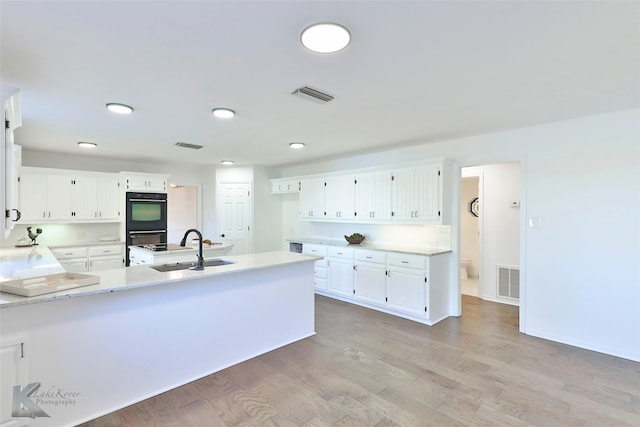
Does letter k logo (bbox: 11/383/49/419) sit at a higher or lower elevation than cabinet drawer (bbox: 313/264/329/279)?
lower

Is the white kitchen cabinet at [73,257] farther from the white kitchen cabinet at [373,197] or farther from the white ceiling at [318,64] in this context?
the white kitchen cabinet at [373,197]

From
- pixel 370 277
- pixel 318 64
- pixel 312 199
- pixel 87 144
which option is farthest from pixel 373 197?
pixel 87 144

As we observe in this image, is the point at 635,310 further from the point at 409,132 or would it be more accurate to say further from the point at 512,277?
the point at 409,132

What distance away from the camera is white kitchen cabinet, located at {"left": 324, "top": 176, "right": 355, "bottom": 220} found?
17.0 ft

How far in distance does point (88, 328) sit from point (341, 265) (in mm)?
3496

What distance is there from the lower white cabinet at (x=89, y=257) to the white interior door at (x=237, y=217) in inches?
73.3

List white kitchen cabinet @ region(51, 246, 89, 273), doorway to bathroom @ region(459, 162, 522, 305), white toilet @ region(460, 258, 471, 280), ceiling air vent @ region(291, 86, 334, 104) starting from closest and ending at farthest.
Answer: ceiling air vent @ region(291, 86, 334, 104)
doorway to bathroom @ region(459, 162, 522, 305)
white kitchen cabinet @ region(51, 246, 89, 273)
white toilet @ region(460, 258, 471, 280)

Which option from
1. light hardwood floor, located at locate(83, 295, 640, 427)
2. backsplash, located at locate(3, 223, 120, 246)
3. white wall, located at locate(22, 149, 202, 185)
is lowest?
light hardwood floor, located at locate(83, 295, 640, 427)

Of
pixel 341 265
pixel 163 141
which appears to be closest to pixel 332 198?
pixel 341 265

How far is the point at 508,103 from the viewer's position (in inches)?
111

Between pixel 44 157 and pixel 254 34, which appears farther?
pixel 44 157

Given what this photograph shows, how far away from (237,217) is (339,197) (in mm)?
2428

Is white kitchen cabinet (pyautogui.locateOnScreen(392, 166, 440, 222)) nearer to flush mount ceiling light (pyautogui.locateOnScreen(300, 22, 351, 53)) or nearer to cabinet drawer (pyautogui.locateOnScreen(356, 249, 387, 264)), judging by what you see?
cabinet drawer (pyautogui.locateOnScreen(356, 249, 387, 264))

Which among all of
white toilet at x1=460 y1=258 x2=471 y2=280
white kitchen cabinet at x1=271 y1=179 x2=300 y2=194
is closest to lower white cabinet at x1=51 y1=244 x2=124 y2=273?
white kitchen cabinet at x1=271 y1=179 x2=300 y2=194
